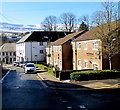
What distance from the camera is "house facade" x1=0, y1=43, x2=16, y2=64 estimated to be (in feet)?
227

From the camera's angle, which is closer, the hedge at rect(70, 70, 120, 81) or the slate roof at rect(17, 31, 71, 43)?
the hedge at rect(70, 70, 120, 81)

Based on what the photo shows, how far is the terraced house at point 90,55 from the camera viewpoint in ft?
79.8

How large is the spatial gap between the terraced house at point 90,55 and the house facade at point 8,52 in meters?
42.1

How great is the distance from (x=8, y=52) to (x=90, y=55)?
5047 centimetres

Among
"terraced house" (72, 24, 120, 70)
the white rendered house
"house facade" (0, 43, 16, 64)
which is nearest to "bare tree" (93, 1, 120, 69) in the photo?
"terraced house" (72, 24, 120, 70)

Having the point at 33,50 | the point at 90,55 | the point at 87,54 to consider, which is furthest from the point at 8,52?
the point at 90,55

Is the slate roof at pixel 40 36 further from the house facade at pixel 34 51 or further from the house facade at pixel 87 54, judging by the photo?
the house facade at pixel 87 54

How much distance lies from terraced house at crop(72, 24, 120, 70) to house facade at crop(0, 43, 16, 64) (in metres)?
42.1

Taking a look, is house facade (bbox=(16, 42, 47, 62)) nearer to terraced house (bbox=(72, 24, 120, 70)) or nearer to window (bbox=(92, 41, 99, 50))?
terraced house (bbox=(72, 24, 120, 70))

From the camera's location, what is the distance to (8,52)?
235 ft

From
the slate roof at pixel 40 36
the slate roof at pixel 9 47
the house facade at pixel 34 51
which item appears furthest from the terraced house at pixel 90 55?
the slate roof at pixel 9 47

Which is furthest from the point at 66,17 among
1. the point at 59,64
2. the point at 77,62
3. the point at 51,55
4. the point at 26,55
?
the point at 77,62

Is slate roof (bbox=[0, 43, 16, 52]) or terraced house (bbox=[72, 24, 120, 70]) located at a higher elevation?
slate roof (bbox=[0, 43, 16, 52])

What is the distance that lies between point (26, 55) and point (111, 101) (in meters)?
48.4
